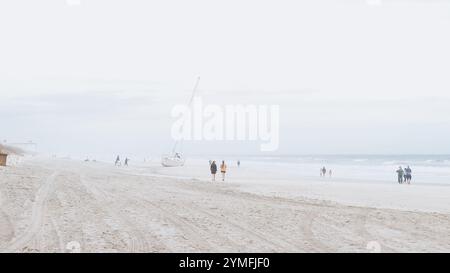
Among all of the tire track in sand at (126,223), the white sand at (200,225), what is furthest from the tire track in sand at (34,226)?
the tire track in sand at (126,223)

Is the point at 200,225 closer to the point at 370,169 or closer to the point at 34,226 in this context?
the point at 34,226

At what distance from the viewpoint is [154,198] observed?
20375 millimetres

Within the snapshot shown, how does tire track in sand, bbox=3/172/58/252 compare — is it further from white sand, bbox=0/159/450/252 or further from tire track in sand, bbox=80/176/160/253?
tire track in sand, bbox=80/176/160/253

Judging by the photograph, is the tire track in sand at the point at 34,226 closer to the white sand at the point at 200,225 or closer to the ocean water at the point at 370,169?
the white sand at the point at 200,225

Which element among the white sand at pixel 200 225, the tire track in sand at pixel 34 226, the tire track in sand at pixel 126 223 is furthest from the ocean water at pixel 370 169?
the tire track in sand at pixel 34 226

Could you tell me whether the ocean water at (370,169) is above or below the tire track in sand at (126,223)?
above

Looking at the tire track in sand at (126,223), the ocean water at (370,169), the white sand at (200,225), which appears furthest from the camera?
the ocean water at (370,169)

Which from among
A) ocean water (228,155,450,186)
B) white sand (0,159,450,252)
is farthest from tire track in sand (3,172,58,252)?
ocean water (228,155,450,186)

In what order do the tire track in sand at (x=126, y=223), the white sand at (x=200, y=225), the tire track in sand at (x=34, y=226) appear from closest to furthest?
the tire track in sand at (x=34, y=226) → the tire track in sand at (x=126, y=223) → the white sand at (x=200, y=225)

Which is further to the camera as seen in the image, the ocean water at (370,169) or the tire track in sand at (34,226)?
the ocean water at (370,169)

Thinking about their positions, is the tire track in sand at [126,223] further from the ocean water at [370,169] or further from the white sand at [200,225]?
the ocean water at [370,169]

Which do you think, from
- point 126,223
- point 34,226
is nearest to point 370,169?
point 126,223
